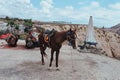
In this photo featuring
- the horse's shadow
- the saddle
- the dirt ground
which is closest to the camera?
the dirt ground

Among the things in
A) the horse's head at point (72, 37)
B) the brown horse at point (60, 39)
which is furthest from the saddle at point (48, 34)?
the horse's head at point (72, 37)

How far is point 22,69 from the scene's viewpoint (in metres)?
13.7

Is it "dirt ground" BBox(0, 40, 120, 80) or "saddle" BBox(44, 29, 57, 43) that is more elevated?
"saddle" BBox(44, 29, 57, 43)

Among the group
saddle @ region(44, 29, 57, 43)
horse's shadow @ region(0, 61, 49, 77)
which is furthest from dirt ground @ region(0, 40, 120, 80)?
saddle @ region(44, 29, 57, 43)

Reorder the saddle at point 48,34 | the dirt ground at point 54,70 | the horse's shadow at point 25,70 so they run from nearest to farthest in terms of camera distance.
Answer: the dirt ground at point 54,70
the horse's shadow at point 25,70
the saddle at point 48,34

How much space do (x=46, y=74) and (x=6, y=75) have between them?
5.73 ft

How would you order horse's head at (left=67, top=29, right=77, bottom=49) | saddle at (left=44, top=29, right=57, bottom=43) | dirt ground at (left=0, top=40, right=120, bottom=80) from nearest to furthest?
dirt ground at (left=0, top=40, right=120, bottom=80)
horse's head at (left=67, top=29, right=77, bottom=49)
saddle at (left=44, top=29, right=57, bottom=43)

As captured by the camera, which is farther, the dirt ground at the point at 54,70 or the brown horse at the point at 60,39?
the brown horse at the point at 60,39

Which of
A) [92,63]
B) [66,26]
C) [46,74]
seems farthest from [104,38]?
[46,74]

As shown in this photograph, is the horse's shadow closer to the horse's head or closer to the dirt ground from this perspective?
the dirt ground

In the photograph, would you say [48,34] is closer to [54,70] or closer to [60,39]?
[60,39]

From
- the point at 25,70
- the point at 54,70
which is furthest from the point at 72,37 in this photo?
the point at 25,70

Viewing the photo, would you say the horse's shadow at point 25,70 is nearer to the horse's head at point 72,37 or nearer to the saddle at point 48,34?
the saddle at point 48,34

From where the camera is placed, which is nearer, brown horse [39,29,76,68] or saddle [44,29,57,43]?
brown horse [39,29,76,68]
